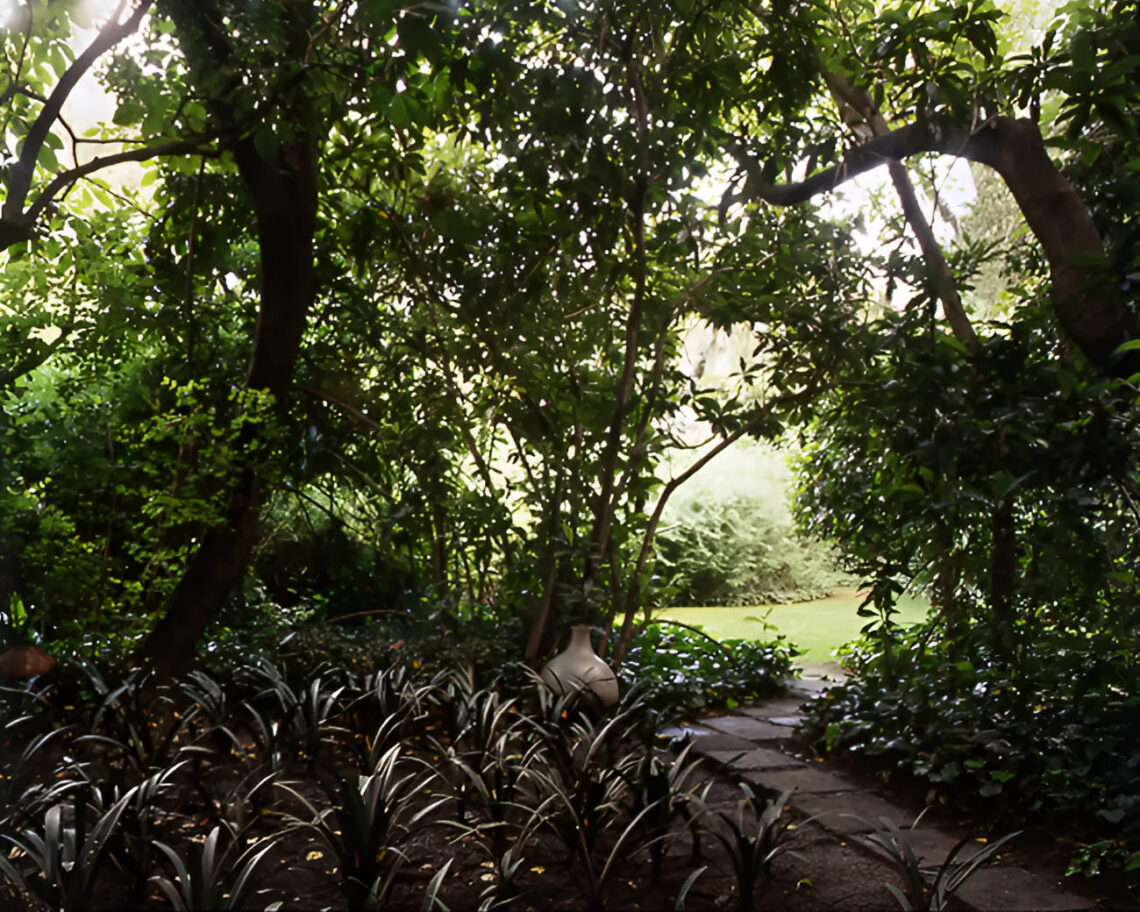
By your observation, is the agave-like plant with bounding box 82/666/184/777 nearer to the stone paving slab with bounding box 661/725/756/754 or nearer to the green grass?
the stone paving slab with bounding box 661/725/756/754

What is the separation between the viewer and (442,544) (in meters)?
4.70

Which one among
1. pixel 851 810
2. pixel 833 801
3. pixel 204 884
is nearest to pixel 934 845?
pixel 851 810

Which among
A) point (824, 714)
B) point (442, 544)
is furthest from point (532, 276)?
point (824, 714)

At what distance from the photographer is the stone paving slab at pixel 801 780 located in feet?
10.8

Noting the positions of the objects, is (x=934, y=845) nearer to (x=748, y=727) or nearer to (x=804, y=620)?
(x=748, y=727)

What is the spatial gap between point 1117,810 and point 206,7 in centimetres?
335

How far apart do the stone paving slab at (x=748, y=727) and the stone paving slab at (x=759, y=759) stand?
0.30 m

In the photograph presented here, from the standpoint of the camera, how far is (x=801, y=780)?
3412 millimetres

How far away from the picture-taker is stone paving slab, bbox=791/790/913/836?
9.25ft

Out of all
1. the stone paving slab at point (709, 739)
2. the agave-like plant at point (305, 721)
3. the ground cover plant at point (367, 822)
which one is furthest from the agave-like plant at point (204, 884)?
the stone paving slab at point (709, 739)

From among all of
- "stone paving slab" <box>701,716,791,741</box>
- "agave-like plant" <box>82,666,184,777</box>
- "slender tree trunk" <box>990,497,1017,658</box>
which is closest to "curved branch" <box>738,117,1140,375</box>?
"slender tree trunk" <box>990,497,1017,658</box>

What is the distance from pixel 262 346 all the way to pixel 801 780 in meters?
2.86

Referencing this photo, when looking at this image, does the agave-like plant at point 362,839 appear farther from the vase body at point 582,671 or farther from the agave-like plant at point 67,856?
the vase body at point 582,671

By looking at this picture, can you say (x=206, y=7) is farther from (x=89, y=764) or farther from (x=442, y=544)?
(x=442, y=544)
